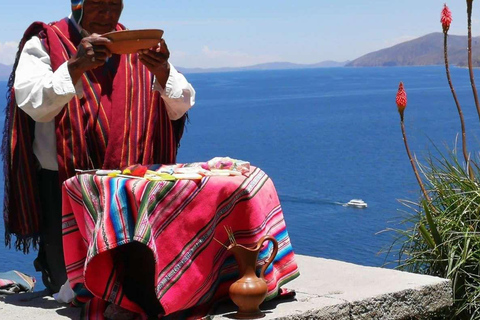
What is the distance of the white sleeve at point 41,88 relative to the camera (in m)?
3.80

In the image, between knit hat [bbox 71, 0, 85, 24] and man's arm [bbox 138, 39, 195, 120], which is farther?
knit hat [bbox 71, 0, 85, 24]

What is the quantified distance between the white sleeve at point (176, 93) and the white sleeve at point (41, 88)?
1.30 feet

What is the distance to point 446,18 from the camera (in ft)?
17.4

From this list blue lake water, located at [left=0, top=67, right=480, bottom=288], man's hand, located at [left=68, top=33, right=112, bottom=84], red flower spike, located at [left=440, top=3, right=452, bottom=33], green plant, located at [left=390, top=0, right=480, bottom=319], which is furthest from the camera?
blue lake water, located at [left=0, top=67, right=480, bottom=288]

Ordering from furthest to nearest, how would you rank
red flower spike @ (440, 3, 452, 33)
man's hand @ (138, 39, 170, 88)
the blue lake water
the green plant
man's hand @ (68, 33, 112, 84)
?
the blue lake water → red flower spike @ (440, 3, 452, 33) → the green plant → man's hand @ (138, 39, 170, 88) → man's hand @ (68, 33, 112, 84)

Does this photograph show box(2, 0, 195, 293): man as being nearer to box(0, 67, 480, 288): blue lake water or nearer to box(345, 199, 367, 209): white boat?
box(0, 67, 480, 288): blue lake water

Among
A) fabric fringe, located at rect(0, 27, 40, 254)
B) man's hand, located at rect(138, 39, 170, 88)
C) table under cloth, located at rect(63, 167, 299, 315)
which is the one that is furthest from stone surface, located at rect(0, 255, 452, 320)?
man's hand, located at rect(138, 39, 170, 88)

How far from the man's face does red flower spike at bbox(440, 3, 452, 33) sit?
2105 mm

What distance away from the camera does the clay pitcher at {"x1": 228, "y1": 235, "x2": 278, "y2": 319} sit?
3.69 meters

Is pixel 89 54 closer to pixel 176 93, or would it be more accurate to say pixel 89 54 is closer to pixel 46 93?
pixel 46 93

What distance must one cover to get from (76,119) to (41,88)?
0.90 ft

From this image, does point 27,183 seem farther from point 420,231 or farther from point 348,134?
point 348,134

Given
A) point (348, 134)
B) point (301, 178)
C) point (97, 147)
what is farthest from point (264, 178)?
point (348, 134)

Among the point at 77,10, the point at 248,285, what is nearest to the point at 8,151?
the point at 77,10
